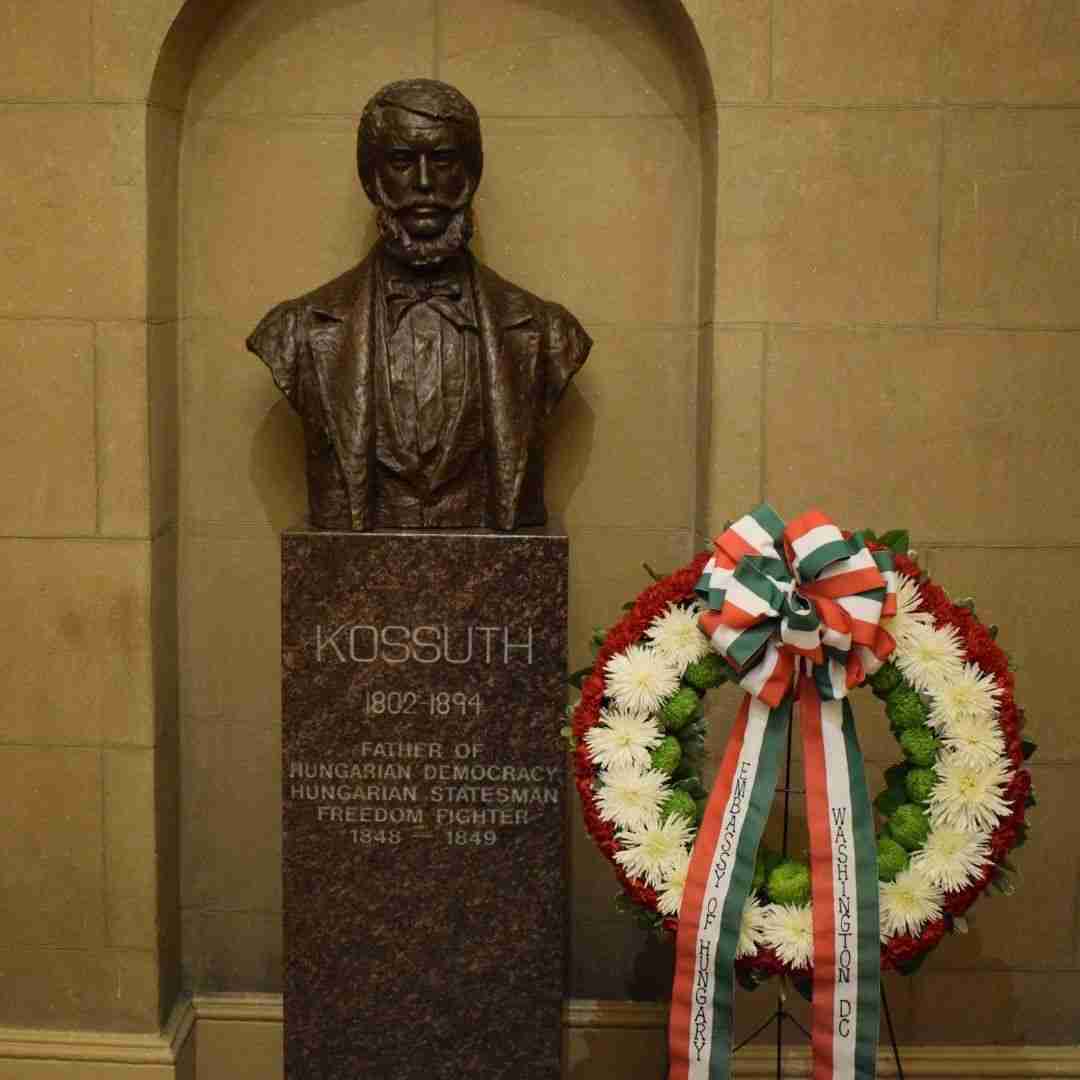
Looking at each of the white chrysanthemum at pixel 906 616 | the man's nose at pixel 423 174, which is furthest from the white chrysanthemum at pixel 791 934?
the man's nose at pixel 423 174

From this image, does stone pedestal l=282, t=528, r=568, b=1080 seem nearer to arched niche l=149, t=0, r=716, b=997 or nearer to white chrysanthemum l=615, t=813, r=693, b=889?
white chrysanthemum l=615, t=813, r=693, b=889

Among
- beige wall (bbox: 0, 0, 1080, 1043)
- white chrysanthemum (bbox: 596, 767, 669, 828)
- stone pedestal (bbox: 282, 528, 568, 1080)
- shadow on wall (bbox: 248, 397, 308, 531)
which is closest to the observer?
white chrysanthemum (bbox: 596, 767, 669, 828)

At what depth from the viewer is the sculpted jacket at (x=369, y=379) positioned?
3676 millimetres

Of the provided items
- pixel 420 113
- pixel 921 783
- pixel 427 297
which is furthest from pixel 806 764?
pixel 420 113

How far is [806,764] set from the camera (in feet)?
11.0

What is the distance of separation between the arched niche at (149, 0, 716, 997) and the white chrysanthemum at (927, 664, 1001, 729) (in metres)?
1.13

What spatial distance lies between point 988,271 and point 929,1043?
76.2 inches

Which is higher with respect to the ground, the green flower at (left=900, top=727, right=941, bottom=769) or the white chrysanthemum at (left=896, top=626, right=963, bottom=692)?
the white chrysanthemum at (left=896, top=626, right=963, bottom=692)

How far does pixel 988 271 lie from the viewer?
3945 mm

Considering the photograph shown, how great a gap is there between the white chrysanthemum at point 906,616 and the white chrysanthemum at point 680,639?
1.23 ft

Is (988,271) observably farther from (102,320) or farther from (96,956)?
(96,956)

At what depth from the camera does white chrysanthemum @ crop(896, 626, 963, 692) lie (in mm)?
3307

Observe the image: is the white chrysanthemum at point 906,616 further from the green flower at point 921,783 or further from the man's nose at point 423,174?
the man's nose at point 423,174

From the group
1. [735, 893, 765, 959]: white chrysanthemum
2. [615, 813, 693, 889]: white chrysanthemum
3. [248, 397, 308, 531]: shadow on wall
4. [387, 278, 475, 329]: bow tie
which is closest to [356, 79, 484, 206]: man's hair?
[387, 278, 475, 329]: bow tie
